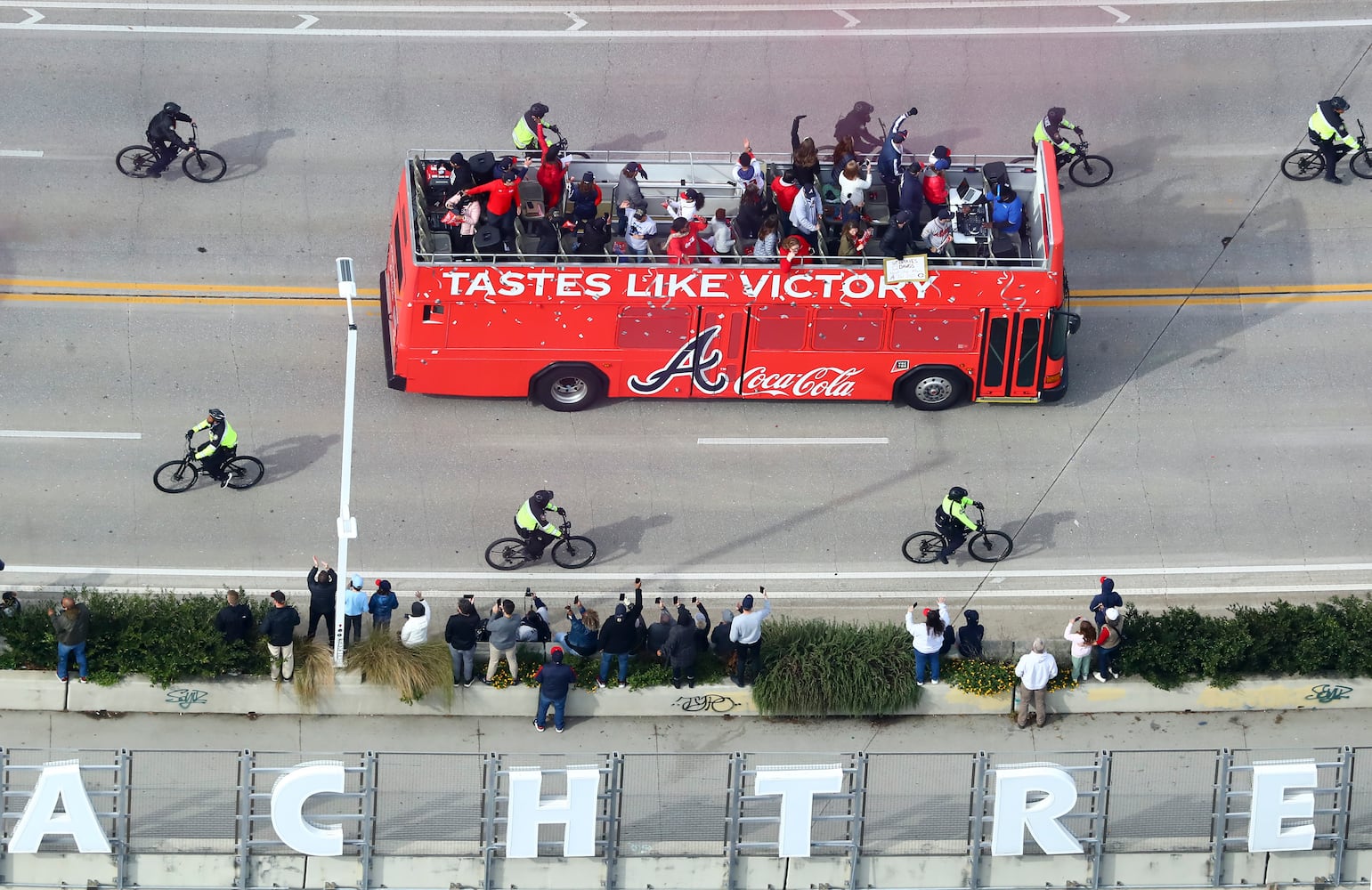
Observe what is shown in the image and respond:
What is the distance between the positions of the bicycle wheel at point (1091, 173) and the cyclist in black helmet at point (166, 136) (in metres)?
13.8

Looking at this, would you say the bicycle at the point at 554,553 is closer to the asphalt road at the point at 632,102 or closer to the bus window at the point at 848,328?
the bus window at the point at 848,328

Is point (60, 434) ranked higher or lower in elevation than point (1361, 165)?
lower

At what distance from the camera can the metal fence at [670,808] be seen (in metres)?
24.0

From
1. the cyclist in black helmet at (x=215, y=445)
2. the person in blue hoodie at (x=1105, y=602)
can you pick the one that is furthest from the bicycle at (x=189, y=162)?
the person in blue hoodie at (x=1105, y=602)

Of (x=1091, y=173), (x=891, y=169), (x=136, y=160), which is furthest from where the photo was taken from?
(x=1091, y=173)

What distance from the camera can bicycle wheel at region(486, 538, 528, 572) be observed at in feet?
92.5

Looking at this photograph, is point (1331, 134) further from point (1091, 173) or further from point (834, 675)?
point (834, 675)

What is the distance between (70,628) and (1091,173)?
1739cm

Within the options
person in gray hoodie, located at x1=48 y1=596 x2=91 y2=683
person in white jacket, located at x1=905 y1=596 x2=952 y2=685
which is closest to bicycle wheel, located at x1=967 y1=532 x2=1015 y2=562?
person in white jacket, located at x1=905 y1=596 x2=952 y2=685

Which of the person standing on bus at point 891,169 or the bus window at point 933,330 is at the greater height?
the person standing on bus at point 891,169

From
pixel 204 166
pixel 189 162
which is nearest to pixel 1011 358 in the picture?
pixel 204 166

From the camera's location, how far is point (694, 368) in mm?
29734

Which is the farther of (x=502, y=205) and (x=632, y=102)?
(x=632, y=102)

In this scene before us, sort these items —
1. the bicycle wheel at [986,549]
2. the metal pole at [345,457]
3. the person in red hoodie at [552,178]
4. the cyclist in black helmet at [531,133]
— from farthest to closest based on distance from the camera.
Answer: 1. the cyclist in black helmet at [531,133]
2. the person in red hoodie at [552,178]
3. the bicycle wheel at [986,549]
4. the metal pole at [345,457]
